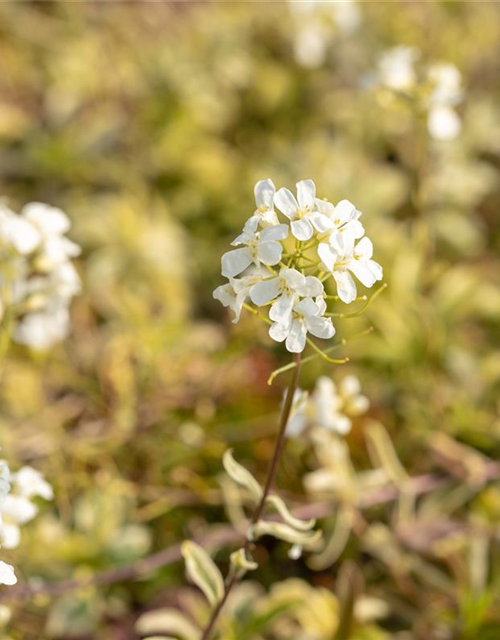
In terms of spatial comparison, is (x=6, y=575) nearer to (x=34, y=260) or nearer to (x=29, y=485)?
(x=29, y=485)

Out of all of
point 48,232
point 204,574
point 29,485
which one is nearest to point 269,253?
point 204,574

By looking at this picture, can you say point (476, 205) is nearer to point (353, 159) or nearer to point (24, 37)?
point (353, 159)

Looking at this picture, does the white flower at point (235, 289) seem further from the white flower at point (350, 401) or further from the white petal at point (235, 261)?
the white flower at point (350, 401)

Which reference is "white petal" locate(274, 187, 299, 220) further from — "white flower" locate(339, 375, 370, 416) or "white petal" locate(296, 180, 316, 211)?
"white flower" locate(339, 375, 370, 416)

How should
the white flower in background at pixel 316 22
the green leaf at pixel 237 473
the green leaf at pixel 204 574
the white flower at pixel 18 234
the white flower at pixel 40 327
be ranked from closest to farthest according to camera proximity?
the green leaf at pixel 237 473 < the green leaf at pixel 204 574 < the white flower at pixel 18 234 < the white flower at pixel 40 327 < the white flower in background at pixel 316 22

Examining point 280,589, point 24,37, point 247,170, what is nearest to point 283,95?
point 247,170

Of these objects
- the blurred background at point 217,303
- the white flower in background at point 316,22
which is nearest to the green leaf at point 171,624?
the blurred background at point 217,303

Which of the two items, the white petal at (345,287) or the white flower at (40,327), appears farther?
the white flower at (40,327)
